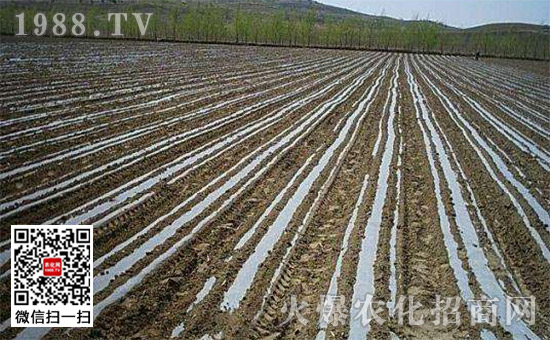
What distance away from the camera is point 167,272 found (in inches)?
188

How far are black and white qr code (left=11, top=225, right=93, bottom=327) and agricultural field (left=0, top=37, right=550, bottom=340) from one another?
0.39ft

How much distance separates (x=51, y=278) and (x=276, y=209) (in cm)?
310

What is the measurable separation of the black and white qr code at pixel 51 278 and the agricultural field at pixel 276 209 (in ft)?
0.39

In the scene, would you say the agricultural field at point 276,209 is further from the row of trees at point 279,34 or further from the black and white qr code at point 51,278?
the row of trees at point 279,34

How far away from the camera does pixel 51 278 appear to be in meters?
4.09

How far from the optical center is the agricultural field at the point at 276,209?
4270mm

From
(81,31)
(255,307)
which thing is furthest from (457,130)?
(81,31)

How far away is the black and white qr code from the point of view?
13.0 ft

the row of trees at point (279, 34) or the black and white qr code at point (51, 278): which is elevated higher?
the row of trees at point (279, 34)

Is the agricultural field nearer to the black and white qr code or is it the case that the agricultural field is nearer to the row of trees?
the black and white qr code

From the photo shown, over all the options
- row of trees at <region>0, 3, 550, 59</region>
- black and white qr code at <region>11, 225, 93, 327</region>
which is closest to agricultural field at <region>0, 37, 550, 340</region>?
black and white qr code at <region>11, 225, 93, 327</region>

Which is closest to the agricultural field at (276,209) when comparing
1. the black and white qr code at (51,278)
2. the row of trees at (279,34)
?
the black and white qr code at (51,278)

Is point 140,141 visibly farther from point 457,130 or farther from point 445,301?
point 457,130

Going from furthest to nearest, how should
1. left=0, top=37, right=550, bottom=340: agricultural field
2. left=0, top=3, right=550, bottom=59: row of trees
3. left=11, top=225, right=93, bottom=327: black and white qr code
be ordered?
left=0, top=3, right=550, bottom=59: row of trees, left=0, top=37, right=550, bottom=340: agricultural field, left=11, top=225, right=93, bottom=327: black and white qr code
